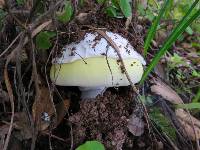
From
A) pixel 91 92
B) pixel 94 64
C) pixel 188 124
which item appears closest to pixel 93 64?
pixel 94 64

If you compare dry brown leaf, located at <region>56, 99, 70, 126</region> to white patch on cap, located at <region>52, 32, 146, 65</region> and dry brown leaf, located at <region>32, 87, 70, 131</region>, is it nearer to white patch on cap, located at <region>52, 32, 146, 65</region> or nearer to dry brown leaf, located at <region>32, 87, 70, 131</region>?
dry brown leaf, located at <region>32, 87, 70, 131</region>

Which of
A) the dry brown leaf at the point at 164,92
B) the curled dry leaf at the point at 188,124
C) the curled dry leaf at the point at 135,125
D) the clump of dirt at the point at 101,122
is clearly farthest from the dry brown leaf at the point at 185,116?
the clump of dirt at the point at 101,122

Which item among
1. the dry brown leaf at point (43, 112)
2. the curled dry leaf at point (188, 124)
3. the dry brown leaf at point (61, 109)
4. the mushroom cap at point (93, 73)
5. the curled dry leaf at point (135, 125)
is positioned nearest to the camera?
the mushroom cap at point (93, 73)

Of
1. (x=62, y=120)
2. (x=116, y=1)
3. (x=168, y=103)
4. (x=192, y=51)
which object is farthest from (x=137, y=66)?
(x=192, y=51)

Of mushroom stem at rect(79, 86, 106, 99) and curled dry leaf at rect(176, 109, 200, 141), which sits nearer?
mushroom stem at rect(79, 86, 106, 99)

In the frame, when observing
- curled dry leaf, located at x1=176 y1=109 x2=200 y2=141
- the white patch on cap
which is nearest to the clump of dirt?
the white patch on cap

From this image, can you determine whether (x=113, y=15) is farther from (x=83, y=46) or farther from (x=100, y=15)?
(x=83, y=46)

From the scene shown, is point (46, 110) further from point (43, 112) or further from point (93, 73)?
point (93, 73)

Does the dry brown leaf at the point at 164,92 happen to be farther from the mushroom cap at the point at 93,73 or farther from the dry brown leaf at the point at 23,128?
the dry brown leaf at the point at 23,128
